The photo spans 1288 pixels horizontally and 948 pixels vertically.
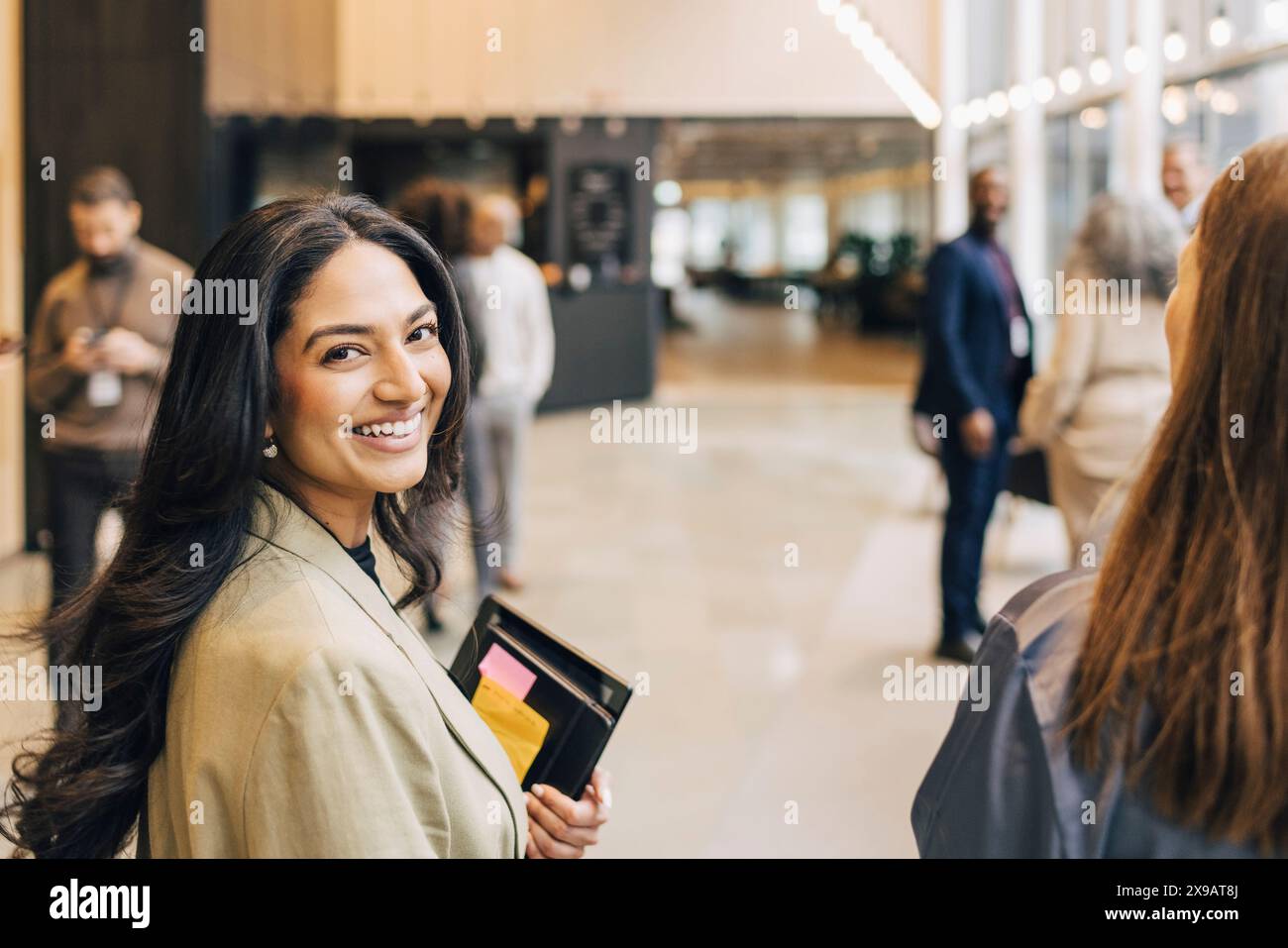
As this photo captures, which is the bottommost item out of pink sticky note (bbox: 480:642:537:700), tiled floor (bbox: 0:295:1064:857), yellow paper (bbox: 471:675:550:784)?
tiled floor (bbox: 0:295:1064:857)

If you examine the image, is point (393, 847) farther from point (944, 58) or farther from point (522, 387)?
point (944, 58)

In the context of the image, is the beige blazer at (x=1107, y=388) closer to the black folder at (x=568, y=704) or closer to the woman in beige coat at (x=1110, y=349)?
the woman in beige coat at (x=1110, y=349)

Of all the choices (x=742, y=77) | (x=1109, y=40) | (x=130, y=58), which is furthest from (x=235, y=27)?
(x=742, y=77)

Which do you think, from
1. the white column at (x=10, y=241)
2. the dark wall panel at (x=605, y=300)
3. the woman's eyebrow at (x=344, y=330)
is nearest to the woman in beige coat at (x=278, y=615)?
the woman's eyebrow at (x=344, y=330)

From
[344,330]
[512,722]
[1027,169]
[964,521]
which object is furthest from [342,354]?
[1027,169]

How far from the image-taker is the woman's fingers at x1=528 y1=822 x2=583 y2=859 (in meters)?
1.56

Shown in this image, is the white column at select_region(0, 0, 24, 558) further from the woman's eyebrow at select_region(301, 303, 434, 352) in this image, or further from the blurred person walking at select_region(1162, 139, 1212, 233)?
the woman's eyebrow at select_region(301, 303, 434, 352)

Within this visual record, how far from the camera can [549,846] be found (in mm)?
1558

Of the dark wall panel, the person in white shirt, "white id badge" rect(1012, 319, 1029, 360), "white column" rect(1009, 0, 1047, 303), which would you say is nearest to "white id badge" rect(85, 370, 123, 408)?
the person in white shirt

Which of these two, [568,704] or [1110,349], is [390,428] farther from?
[1110,349]

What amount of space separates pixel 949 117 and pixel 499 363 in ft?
30.4

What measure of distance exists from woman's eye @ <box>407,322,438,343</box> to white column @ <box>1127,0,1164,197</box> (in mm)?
7766

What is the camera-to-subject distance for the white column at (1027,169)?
37.3ft

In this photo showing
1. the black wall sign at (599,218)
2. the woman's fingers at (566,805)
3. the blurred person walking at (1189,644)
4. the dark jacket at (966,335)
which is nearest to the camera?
the blurred person walking at (1189,644)
